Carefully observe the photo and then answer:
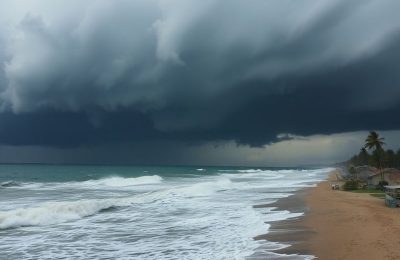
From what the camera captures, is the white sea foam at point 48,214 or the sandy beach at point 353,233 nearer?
the sandy beach at point 353,233

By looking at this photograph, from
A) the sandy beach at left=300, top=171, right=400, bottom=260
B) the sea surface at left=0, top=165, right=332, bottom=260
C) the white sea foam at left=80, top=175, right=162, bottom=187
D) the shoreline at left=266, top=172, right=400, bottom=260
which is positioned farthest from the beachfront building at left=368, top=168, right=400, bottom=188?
the white sea foam at left=80, top=175, right=162, bottom=187

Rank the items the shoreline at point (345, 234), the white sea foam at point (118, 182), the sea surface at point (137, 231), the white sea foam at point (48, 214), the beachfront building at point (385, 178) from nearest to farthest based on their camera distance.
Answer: the shoreline at point (345, 234)
the sea surface at point (137, 231)
the white sea foam at point (48, 214)
the beachfront building at point (385, 178)
the white sea foam at point (118, 182)

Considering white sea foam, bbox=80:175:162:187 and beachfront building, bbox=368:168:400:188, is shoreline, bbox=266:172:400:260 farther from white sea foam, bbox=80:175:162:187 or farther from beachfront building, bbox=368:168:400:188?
white sea foam, bbox=80:175:162:187

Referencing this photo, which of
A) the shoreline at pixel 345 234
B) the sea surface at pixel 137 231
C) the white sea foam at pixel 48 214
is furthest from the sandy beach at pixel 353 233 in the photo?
the white sea foam at pixel 48 214

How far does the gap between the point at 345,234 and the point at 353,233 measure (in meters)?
0.38

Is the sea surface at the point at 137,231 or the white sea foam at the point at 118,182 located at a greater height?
the white sea foam at the point at 118,182

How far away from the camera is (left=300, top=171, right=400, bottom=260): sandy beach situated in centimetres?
1307

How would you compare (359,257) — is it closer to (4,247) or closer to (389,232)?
(389,232)

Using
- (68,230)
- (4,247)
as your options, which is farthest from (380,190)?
(4,247)

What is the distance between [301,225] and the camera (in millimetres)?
19328

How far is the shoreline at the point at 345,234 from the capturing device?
1318 cm

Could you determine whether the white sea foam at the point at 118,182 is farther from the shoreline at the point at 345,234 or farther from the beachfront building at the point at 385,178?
the shoreline at the point at 345,234

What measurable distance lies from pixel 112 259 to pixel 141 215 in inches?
433

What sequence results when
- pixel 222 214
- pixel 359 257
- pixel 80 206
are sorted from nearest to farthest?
pixel 359 257, pixel 222 214, pixel 80 206
